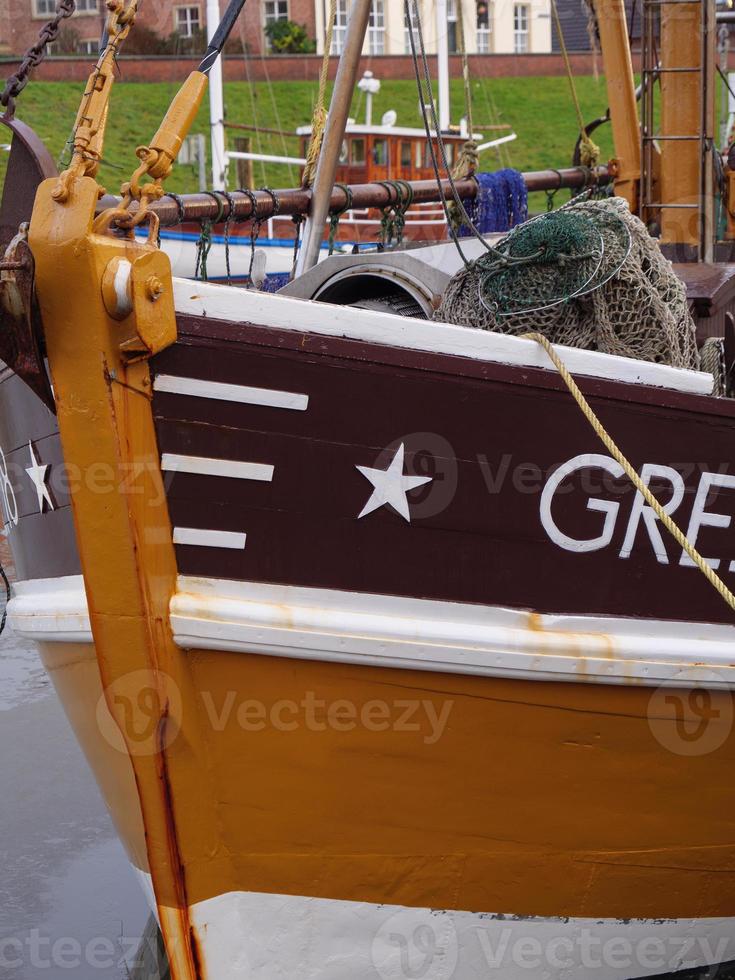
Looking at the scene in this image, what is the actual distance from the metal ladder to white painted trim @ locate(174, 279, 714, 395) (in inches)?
74.5

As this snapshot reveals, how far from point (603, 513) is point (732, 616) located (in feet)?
1.61

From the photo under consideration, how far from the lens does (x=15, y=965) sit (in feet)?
12.0

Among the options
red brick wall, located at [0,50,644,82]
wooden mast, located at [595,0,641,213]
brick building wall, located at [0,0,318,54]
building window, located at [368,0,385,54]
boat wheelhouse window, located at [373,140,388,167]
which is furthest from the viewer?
building window, located at [368,0,385,54]

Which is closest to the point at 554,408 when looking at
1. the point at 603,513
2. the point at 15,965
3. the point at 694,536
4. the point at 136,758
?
the point at 603,513

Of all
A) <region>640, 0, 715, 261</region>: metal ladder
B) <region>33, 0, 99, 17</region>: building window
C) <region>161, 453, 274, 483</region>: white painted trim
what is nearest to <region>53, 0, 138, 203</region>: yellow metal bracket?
<region>161, 453, 274, 483</region>: white painted trim

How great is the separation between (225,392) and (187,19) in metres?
27.4

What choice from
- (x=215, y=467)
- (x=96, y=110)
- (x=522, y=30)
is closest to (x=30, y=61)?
(x=96, y=110)

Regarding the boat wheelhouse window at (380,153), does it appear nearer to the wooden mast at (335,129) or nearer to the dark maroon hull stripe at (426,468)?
the wooden mast at (335,129)

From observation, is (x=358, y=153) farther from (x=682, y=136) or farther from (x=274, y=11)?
(x=682, y=136)

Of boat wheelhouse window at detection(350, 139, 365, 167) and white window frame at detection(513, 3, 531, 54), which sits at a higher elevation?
white window frame at detection(513, 3, 531, 54)

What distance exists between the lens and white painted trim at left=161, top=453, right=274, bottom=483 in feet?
8.44

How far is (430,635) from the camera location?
2723 millimetres

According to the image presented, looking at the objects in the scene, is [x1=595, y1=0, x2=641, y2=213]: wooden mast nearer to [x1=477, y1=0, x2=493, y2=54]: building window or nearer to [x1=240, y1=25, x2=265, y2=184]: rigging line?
[x1=240, y1=25, x2=265, y2=184]: rigging line

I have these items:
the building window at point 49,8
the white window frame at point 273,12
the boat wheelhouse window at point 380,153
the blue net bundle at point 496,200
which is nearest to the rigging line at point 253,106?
the white window frame at point 273,12
